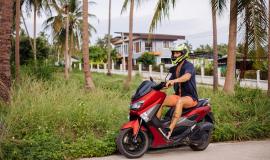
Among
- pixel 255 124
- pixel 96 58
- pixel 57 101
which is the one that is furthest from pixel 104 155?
pixel 96 58

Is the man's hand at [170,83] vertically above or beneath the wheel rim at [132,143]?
above

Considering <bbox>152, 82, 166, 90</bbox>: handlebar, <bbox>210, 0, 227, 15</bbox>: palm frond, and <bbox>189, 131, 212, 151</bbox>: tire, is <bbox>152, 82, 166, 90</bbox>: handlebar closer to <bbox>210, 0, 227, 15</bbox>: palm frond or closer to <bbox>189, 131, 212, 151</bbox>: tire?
<bbox>189, 131, 212, 151</bbox>: tire

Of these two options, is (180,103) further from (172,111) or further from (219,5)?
(219,5)

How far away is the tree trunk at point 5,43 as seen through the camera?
767 cm

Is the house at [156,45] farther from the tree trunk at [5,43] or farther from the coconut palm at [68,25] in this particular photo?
the tree trunk at [5,43]

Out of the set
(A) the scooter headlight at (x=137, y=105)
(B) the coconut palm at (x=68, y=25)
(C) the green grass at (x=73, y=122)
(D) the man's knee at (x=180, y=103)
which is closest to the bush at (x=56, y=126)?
(C) the green grass at (x=73, y=122)

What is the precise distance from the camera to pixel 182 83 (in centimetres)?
698

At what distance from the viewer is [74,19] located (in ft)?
152

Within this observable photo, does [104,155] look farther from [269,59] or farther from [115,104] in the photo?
[269,59]

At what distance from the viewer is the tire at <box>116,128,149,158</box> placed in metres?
6.38

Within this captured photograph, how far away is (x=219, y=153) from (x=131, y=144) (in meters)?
1.56

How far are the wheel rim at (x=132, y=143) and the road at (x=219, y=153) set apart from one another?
187 mm

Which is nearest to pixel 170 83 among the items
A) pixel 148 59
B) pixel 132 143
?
pixel 132 143

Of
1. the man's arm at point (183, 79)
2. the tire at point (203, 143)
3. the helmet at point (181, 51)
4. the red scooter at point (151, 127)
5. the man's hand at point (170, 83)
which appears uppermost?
the helmet at point (181, 51)
